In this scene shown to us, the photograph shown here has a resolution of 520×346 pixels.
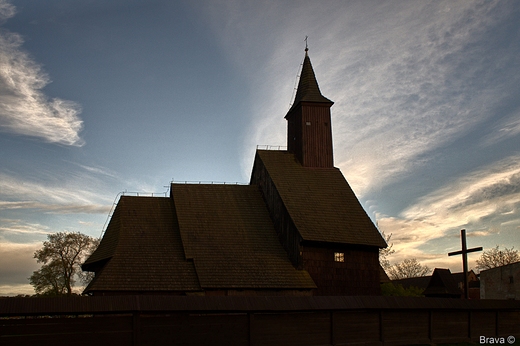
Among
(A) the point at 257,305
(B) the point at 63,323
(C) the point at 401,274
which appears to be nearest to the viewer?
(B) the point at 63,323

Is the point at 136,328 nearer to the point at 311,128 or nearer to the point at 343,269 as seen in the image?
the point at 343,269

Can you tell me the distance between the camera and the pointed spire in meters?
37.9

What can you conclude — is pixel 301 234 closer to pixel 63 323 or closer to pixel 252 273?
pixel 252 273

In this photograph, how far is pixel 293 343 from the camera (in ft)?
65.4

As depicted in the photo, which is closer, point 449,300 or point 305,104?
point 449,300

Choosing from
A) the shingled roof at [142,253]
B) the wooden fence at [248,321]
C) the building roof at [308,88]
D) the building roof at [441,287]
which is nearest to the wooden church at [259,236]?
the shingled roof at [142,253]

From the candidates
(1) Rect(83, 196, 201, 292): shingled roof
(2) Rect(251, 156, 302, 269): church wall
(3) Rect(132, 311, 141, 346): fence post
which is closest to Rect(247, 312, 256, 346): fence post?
(3) Rect(132, 311, 141, 346): fence post

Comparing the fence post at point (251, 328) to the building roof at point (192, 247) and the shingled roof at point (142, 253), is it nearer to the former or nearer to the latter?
the building roof at point (192, 247)

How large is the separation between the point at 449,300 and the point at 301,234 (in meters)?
8.83

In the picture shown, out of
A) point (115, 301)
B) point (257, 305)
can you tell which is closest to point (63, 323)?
point (115, 301)

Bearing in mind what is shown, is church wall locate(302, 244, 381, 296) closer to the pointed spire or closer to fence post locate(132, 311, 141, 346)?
the pointed spire

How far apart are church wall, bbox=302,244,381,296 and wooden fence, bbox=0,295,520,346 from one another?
776 cm

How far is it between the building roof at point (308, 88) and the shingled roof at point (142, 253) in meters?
12.3

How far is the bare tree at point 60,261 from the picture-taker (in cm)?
4947
